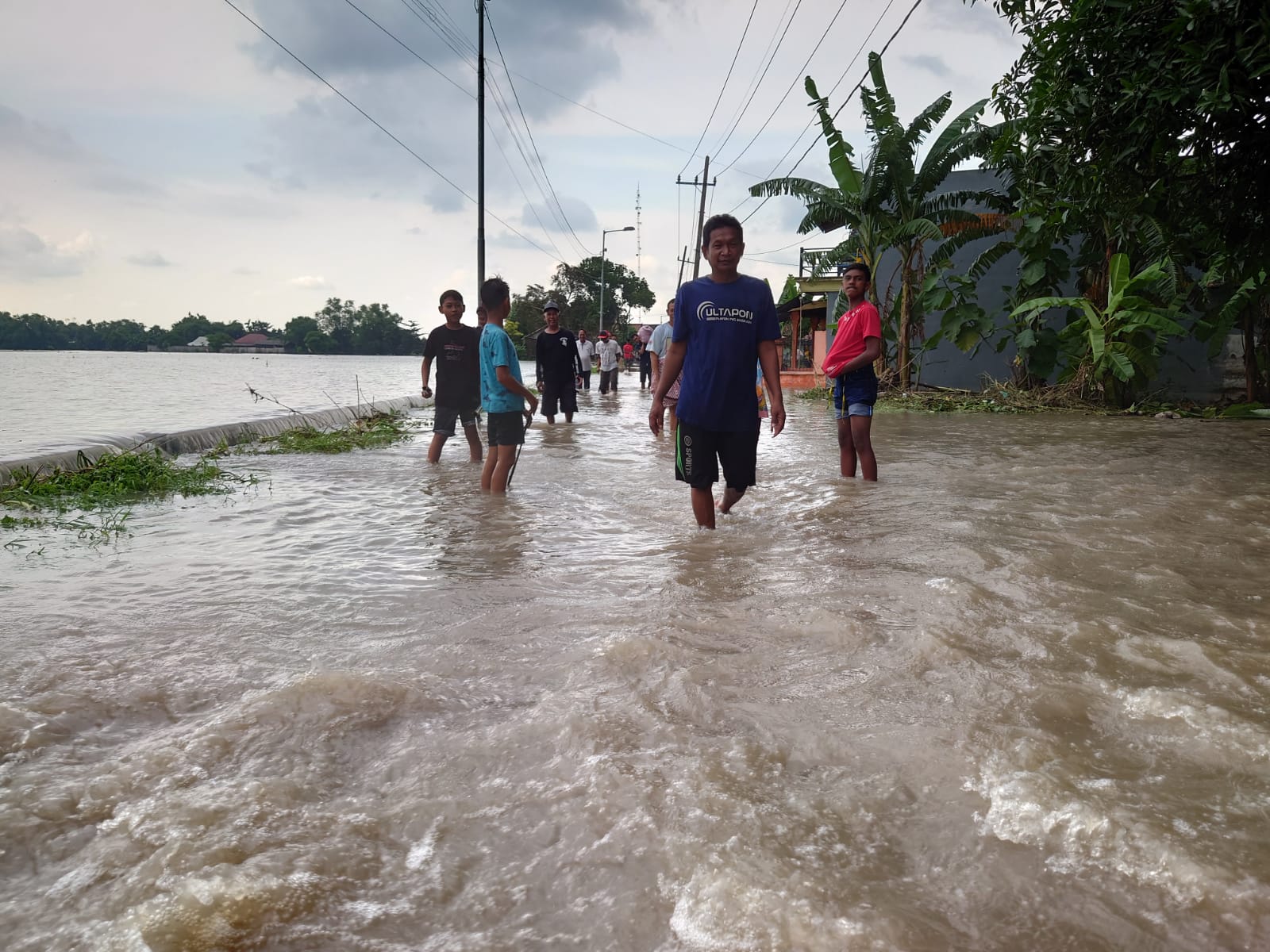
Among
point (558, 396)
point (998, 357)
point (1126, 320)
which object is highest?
point (1126, 320)

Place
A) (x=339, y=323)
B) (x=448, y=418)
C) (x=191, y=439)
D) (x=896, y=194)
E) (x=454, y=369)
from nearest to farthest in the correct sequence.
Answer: (x=454, y=369)
(x=448, y=418)
(x=191, y=439)
(x=896, y=194)
(x=339, y=323)

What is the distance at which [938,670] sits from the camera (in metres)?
2.87

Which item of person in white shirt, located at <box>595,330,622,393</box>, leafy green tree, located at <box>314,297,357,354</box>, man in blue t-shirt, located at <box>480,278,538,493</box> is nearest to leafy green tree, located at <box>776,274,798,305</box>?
person in white shirt, located at <box>595,330,622,393</box>

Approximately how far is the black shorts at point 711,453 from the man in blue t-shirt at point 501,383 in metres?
1.74

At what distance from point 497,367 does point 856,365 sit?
8.84 ft

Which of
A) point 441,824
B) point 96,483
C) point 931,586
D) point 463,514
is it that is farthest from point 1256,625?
point 96,483

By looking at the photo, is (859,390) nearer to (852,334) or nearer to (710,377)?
(852,334)

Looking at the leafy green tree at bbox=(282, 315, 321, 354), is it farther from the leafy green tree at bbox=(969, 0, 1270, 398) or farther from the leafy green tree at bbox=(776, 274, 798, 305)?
the leafy green tree at bbox=(969, 0, 1270, 398)

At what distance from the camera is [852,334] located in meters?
6.54

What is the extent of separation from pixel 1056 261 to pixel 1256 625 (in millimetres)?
15094

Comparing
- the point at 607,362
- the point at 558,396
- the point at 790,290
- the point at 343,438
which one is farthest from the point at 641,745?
the point at 790,290

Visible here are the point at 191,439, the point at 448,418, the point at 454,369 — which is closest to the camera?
the point at 454,369

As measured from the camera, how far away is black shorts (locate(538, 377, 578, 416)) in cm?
1230

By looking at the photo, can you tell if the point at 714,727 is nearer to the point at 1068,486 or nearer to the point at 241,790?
the point at 241,790
